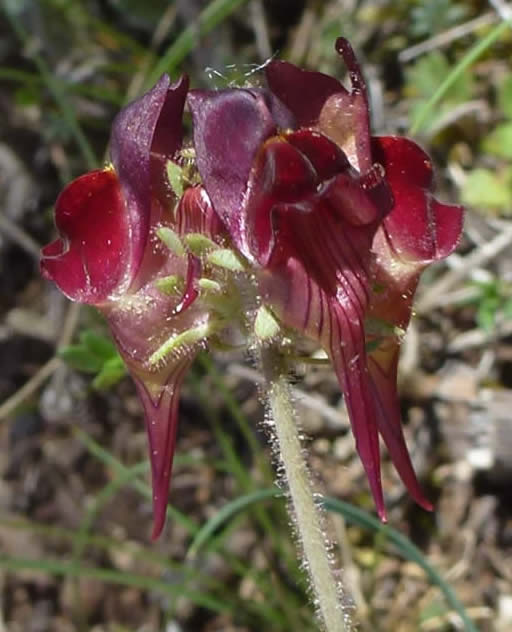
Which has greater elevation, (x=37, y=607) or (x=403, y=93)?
(x=403, y=93)

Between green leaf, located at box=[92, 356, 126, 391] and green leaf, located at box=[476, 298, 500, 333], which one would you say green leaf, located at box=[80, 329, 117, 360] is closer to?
green leaf, located at box=[92, 356, 126, 391]

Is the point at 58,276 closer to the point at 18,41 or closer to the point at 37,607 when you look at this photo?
the point at 37,607

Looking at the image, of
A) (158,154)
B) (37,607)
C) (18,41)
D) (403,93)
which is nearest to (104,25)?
(18,41)

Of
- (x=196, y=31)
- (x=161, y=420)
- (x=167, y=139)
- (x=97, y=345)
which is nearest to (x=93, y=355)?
(x=97, y=345)

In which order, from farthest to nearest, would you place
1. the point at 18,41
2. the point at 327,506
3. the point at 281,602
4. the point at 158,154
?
the point at 18,41 < the point at 281,602 < the point at 327,506 < the point at 158,154

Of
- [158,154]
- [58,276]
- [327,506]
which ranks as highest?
[158,154]

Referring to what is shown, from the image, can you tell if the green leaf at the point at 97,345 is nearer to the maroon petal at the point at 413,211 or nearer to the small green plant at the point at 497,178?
the maroon petal at the point at 413,211

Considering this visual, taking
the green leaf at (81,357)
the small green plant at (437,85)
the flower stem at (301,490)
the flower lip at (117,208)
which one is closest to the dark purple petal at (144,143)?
the flower lip at (117,208)
